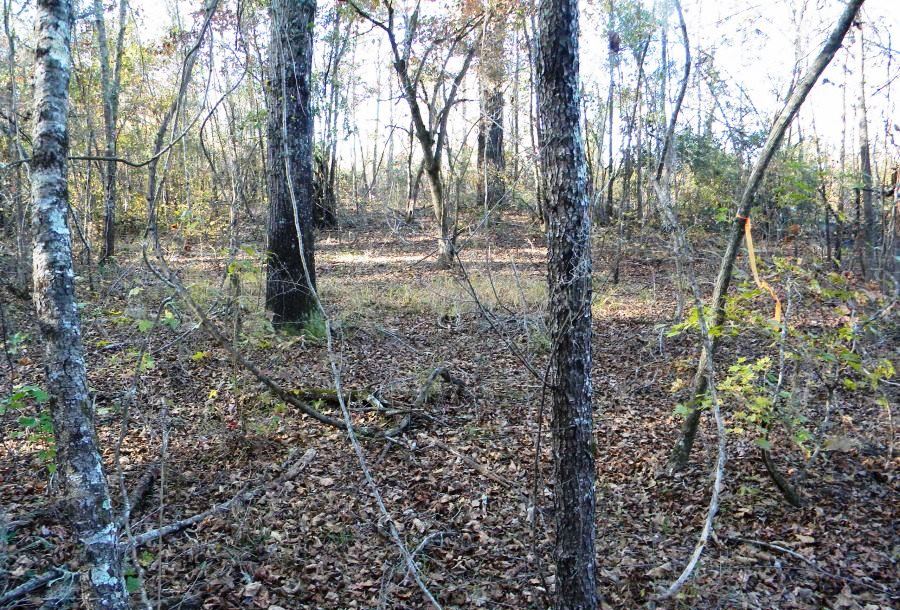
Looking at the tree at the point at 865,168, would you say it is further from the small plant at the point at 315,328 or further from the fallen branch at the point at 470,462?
the small plant at the point at 315,328

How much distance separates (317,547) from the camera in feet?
13.1

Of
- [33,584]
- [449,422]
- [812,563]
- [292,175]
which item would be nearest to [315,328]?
[292,175]

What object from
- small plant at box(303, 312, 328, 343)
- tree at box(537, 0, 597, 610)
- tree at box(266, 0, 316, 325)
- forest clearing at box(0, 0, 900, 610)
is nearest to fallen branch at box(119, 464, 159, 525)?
forest clearing at box(0, 0, 900, 610)

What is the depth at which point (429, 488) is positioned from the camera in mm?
4703

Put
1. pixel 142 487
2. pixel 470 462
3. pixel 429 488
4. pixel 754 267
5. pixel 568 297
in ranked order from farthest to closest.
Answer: pixel 429 488 → pixel 142 487 → pixel 754 267 → pixel 470 462 → pixel 568 297

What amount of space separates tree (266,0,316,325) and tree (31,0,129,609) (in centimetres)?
407

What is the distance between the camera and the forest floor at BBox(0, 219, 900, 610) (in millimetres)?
3617

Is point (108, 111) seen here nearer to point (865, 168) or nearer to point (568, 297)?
point (568, 297)

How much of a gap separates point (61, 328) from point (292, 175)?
4695mm

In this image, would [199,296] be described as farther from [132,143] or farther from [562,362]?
[132,143]

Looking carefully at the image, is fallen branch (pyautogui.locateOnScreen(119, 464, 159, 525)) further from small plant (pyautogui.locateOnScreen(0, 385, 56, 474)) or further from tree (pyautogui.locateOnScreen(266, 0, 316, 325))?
tree (pyautogui.locateOnScreen(266, 0, 316, 325))

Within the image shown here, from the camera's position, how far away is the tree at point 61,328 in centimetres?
256

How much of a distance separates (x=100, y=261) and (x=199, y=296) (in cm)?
462

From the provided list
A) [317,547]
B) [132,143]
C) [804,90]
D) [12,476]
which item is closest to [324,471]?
[317,547]
